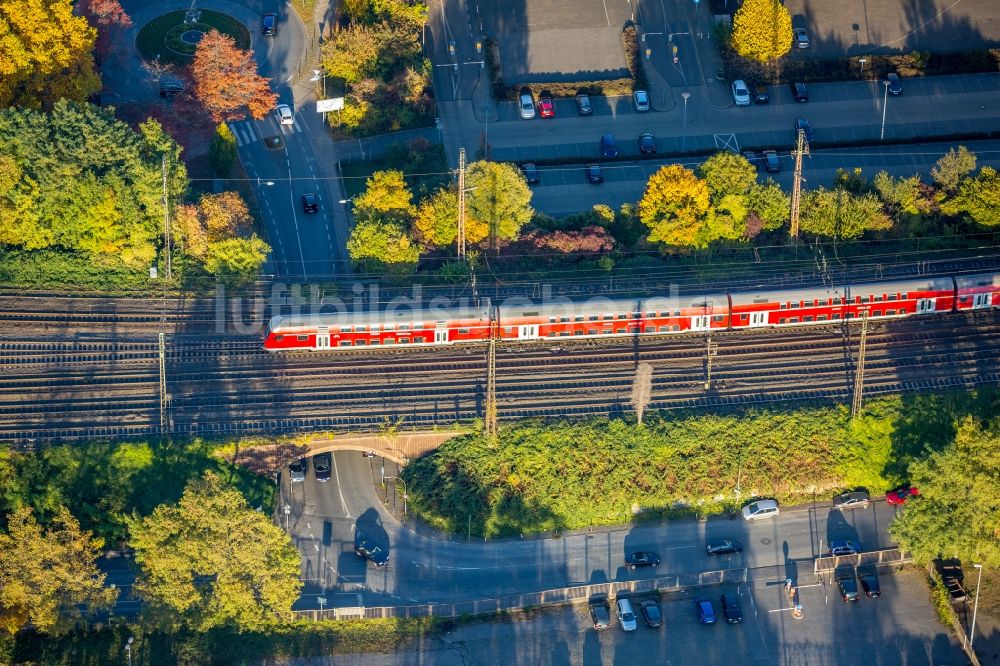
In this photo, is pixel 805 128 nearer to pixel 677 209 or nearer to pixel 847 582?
pixel 677 209

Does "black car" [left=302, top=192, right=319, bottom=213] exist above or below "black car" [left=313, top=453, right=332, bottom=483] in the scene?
above

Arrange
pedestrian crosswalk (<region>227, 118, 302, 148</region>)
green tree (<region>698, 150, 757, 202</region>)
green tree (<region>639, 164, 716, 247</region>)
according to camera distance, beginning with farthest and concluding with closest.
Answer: pedestrian crosswalk (<region>227, 118, 302, 148</region>) < green tree (<region>698, 150, 757, 202</region>) < green tree (<region>639, 164, 716, 247</region>)

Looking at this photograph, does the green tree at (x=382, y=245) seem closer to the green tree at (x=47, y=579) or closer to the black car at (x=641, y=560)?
the black car at (x=641, y=560)

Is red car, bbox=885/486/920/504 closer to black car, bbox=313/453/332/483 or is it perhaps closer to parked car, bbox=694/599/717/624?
parked car, bbox=694/599/717/624

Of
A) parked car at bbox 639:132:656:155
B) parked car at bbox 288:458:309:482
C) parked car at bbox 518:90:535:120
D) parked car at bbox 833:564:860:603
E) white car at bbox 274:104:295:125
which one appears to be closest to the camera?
parked car at bbox 833:564:860:603

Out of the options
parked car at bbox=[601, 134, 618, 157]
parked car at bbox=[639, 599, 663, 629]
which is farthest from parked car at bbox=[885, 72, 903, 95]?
parked car at bbox=[639, 599, 663, 629]

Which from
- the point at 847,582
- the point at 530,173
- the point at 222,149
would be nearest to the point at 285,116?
the point at 222,149
